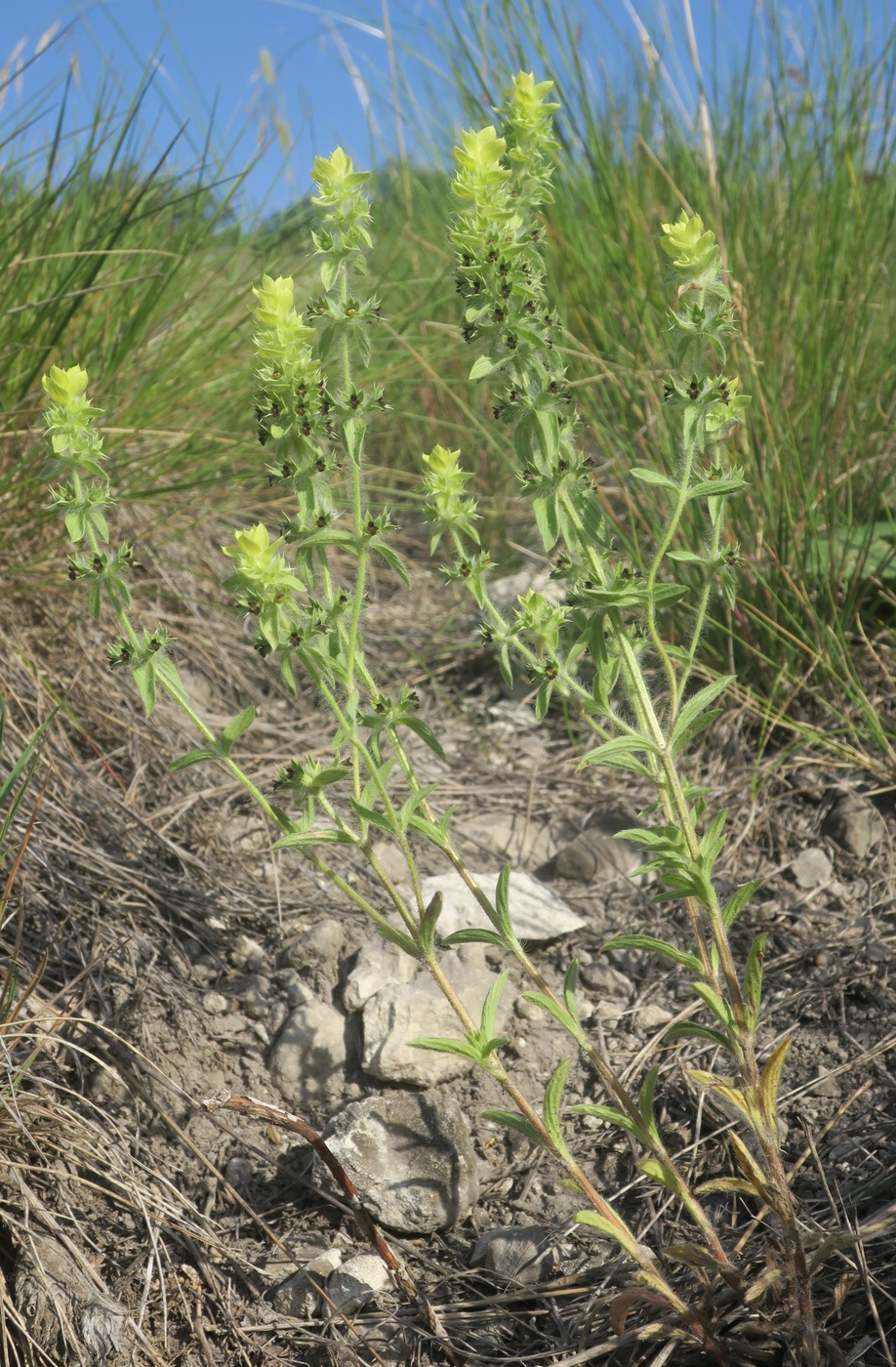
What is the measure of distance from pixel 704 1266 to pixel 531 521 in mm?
2572

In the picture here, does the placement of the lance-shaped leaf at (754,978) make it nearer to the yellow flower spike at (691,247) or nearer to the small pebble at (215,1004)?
the yellow flower spike at (691,247)

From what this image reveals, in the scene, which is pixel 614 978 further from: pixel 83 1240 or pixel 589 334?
pixel 589 334

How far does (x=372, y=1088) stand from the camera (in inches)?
70.7

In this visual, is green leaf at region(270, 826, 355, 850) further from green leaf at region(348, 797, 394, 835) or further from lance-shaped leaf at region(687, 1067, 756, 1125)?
lance-shaped leaf at region(687, 1067, 756, 1125)

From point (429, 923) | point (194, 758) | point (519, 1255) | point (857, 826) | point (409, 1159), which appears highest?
point (194, 758)

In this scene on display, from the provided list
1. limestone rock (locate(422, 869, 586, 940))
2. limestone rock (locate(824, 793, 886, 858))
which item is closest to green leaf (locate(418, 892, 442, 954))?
limestone rock (locate(422, 869, 586, 940))

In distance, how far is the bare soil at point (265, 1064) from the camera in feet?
4.72

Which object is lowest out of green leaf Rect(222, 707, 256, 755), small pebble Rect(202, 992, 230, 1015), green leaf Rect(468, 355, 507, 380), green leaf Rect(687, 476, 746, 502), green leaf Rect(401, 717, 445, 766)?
small pebble Rect(202, 992, 230, 1015)

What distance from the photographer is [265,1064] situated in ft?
A: 6.09

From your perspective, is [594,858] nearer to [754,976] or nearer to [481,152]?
[754,976]

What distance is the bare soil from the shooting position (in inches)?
56.6

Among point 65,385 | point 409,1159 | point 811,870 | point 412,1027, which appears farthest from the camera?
point 811,870

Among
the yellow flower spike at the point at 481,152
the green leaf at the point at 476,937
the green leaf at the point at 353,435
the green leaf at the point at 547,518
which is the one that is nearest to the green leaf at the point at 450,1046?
the green leaf at the point at 476,937

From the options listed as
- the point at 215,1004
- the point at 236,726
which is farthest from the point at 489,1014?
the point at 215,1004
